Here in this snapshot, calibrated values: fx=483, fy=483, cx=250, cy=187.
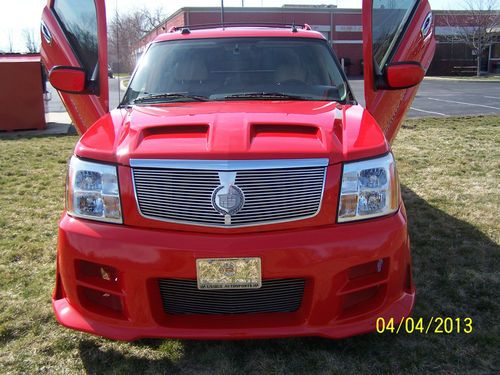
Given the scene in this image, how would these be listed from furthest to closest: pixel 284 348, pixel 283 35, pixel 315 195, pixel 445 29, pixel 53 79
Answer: pixel 445 29 < pixel 283 35 < pixel 53 79 < pixel 284 348 < pixel 315 195

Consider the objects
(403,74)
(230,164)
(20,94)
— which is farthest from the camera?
(20,94)

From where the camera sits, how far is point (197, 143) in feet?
7.60

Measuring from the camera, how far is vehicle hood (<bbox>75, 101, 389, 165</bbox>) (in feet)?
7.43

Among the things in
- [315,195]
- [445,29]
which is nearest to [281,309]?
[315,195]

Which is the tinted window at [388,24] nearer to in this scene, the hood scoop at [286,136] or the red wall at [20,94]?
the hood scoop at [286,136]

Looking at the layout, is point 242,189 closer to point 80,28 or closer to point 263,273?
point 263,273

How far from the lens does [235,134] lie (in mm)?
2361

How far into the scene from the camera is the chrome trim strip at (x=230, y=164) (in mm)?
2209

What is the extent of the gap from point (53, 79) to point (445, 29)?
45745mm

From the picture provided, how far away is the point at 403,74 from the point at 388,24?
0.95 metres

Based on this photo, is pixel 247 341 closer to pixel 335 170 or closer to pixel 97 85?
pixel 335 170

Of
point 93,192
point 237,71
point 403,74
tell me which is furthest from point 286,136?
point 403,74

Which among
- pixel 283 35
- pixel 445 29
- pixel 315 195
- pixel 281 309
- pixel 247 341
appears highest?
pixel 445 29
